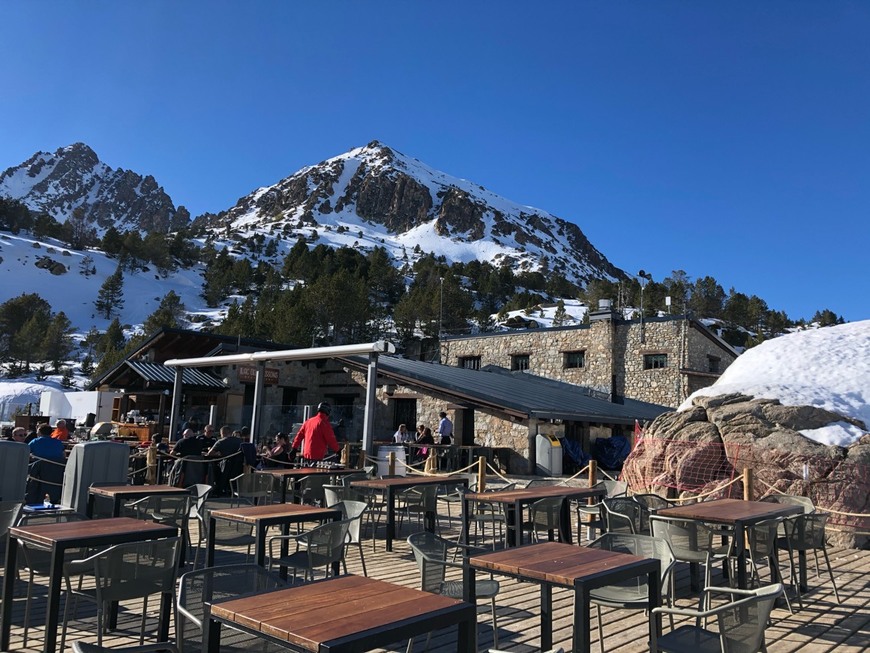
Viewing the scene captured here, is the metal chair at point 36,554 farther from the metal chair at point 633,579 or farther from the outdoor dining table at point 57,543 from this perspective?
the metal chair at point 633,579

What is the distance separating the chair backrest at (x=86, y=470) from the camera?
739cm

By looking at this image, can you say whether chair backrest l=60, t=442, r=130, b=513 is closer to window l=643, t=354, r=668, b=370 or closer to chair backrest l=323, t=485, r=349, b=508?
chair backrest l=323, t=485, r=349, b=508

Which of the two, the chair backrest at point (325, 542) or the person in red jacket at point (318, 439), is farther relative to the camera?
the person in red jacket at point (318, 439)

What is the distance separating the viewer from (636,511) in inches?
247

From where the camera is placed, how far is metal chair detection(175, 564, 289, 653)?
310 centimetres

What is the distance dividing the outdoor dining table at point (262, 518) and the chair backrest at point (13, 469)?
2785mm

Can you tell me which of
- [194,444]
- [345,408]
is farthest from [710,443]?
[345,408]

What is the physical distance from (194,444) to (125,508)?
4304 millimetres

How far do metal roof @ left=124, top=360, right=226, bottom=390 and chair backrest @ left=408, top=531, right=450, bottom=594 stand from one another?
16210 millimetres

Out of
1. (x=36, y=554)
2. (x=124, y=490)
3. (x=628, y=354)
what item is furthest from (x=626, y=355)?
(x=36, y=554)

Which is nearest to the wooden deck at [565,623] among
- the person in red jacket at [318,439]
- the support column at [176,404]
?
the person in red jacket at [318,439]

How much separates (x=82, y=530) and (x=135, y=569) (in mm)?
733

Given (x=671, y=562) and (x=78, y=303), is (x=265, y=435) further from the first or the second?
(x=78, y=303)

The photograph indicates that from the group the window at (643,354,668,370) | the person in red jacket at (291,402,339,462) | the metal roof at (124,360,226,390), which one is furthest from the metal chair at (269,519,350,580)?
the window at (643,354,668,370)
